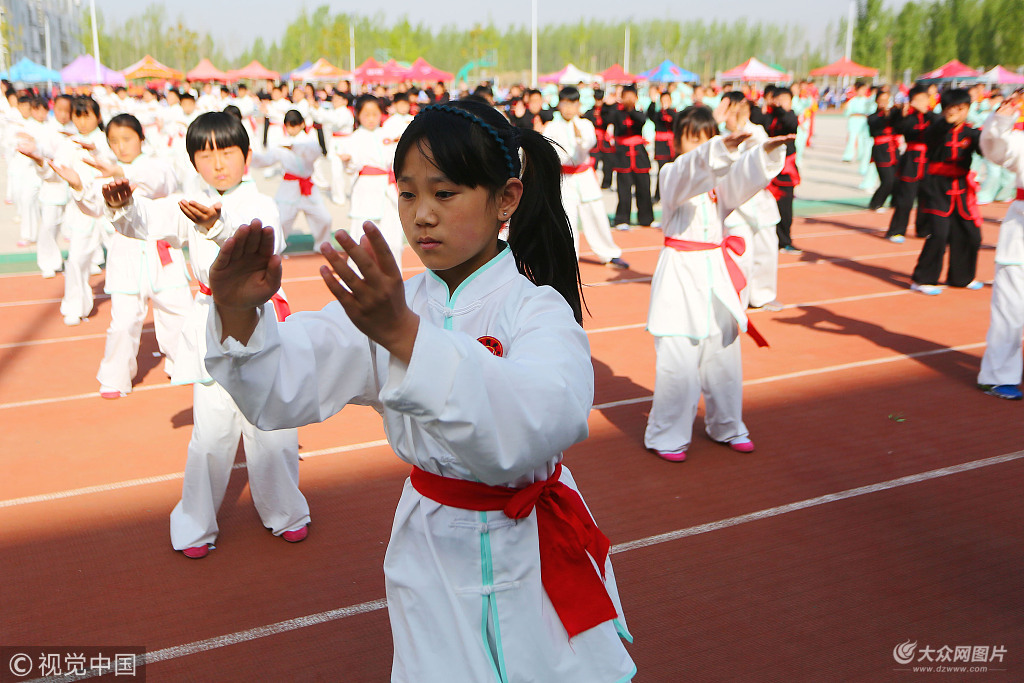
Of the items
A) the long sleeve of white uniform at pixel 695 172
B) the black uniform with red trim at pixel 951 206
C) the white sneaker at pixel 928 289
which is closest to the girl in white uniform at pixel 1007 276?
the long sleeve of white uniform at pixel 695 172

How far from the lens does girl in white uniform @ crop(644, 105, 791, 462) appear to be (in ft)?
15.5

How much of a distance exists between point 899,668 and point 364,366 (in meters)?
2.48

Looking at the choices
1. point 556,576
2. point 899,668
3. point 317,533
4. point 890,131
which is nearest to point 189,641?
point 317,533

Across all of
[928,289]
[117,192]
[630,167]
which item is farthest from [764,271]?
[117,192]

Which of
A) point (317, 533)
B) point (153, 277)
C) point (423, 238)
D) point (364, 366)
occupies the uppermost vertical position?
point (423, 238)

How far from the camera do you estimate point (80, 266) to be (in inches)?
295

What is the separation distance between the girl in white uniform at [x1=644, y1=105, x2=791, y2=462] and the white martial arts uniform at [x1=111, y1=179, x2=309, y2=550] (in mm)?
2079

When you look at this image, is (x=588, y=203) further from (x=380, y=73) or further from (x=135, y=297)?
(x=380, y=73)

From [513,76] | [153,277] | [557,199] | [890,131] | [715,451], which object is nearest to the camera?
[557,199]

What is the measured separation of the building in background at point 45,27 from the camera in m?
82.8

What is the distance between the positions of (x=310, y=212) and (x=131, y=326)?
4.63m

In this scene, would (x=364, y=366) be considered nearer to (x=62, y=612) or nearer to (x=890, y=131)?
(x=62, y=612)

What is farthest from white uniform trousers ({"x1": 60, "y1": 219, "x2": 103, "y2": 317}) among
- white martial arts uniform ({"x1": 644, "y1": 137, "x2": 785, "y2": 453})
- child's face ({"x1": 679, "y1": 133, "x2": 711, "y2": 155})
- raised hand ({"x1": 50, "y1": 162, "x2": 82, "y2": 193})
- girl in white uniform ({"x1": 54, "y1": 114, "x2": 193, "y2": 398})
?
child's face ({"x1": 679, "y1": 133, "x2": 711, "y2": 155})

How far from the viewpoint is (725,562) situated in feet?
12.2
